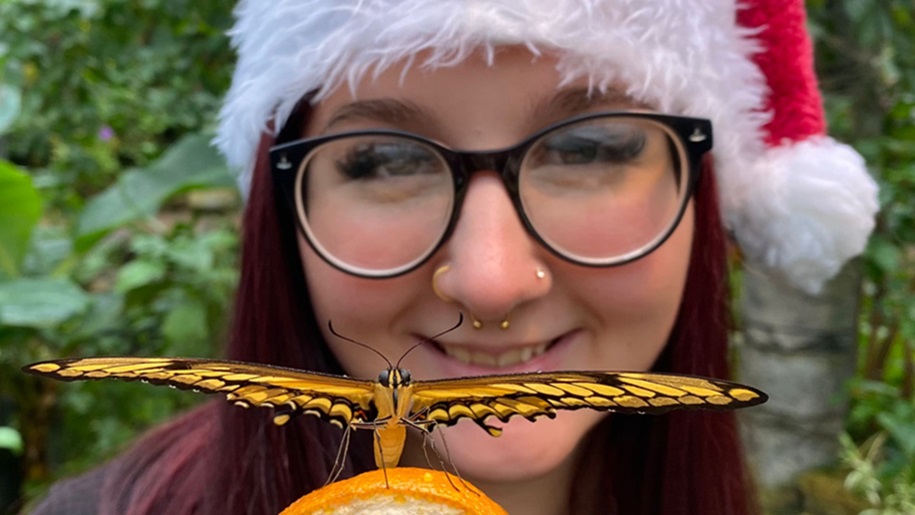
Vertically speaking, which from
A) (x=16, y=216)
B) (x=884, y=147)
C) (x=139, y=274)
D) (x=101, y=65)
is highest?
(x=101, y=65)

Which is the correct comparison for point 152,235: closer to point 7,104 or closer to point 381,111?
point 7,104

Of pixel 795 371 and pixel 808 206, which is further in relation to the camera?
pixel 795 371

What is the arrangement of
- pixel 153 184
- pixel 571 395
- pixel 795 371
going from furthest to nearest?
1. pixel 153 184
2. pixel 795 371
3. pixel 571 395

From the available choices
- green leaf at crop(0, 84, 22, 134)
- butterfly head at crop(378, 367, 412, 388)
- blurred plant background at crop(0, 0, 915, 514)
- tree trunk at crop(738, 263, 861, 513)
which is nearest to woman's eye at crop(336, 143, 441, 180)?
butterfly head at crop(378, 367, 412, 388)

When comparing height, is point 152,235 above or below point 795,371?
above

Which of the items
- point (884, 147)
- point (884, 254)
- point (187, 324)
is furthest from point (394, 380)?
point (187, 324)

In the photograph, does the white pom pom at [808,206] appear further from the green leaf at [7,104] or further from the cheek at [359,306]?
the green leaf at [7,104]

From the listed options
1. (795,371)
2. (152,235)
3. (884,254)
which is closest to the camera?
(884,254)
